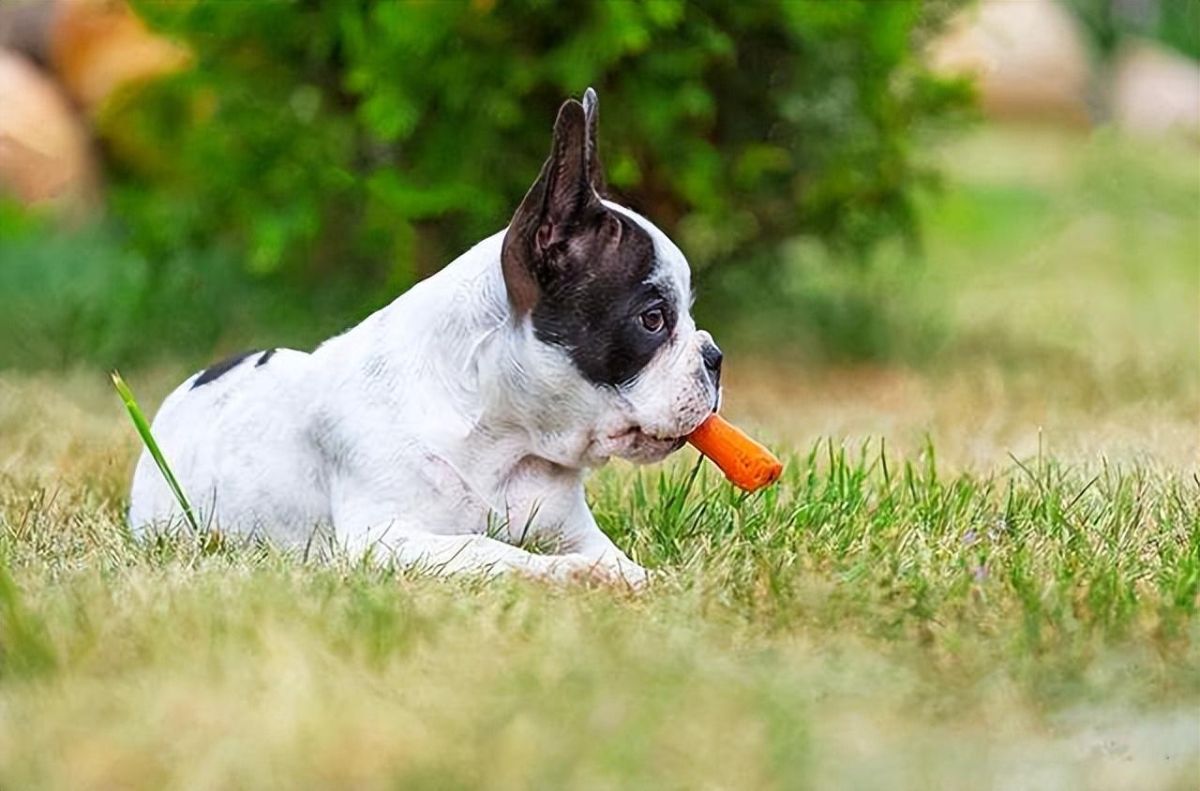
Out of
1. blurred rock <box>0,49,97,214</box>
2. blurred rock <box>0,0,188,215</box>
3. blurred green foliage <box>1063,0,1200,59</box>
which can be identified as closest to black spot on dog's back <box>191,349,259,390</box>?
blurred rock <box>0,0,188,215</box>

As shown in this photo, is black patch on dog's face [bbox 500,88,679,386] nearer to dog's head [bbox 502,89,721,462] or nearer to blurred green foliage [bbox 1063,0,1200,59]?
dog's head [bbox 502,89,721,462]

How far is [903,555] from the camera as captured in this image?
3594 millimetres

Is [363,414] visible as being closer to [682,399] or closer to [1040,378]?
[682,399]

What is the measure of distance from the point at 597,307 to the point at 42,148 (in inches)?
312

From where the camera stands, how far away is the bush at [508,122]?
20.5 ft

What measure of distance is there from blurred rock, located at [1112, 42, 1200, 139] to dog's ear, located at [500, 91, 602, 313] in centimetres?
1159

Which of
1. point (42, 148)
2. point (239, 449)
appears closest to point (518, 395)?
point (239, 449)

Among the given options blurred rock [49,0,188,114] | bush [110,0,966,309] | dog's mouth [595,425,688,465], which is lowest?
dog's mouth [595,425,688,465]

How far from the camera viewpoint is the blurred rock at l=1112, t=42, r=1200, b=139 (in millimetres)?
14996

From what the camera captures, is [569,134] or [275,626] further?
[569,134]

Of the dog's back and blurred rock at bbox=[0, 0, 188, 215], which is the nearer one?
the dog's back

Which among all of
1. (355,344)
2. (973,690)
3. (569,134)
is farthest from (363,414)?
(973,690)

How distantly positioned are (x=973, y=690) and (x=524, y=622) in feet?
2.26

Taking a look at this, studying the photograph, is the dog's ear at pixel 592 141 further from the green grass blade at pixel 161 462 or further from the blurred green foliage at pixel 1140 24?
the blurred green foliage at pixel 1140 24
